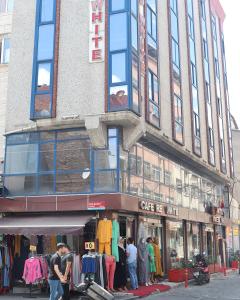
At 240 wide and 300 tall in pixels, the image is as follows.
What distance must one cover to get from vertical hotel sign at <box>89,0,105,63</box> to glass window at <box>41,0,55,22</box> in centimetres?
216

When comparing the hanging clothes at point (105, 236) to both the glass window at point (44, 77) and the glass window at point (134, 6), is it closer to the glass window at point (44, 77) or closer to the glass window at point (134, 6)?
the glass window at point (44, 77)

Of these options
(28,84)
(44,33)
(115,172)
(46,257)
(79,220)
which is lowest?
(46,257)

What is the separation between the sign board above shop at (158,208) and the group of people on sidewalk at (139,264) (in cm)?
133

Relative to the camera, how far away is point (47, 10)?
65.9 ft

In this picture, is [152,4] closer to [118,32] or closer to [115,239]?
[118,32]

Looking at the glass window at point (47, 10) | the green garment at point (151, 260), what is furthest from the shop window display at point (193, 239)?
the glass window at point (47, 10)

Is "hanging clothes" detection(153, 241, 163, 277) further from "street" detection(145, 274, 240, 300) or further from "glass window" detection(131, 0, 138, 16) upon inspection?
"glass window" detection(131, 0, 138, 16)

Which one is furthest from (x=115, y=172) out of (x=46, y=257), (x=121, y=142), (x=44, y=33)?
(x=44, y=33)

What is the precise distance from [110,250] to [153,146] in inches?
278

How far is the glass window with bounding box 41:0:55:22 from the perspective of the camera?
65.4 feet

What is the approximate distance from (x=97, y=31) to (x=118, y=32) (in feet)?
3.26

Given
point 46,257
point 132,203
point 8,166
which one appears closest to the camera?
point 46,257

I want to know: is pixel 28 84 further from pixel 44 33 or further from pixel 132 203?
pixel 132 203

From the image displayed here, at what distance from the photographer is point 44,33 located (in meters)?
19.7
